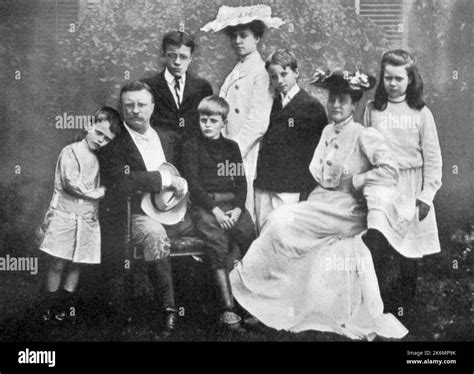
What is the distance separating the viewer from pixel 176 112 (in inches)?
353

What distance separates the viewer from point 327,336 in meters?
9.02

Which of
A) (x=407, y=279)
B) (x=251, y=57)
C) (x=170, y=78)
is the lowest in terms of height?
(x=407, y=279)

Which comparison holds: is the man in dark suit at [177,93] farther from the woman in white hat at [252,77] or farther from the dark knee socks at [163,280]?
the dark knee socks at [163,280]

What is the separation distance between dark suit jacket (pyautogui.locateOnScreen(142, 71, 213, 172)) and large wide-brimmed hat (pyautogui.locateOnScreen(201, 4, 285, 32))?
1.33ft

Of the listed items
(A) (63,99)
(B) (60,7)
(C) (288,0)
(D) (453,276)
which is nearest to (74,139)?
(A) (63,99)

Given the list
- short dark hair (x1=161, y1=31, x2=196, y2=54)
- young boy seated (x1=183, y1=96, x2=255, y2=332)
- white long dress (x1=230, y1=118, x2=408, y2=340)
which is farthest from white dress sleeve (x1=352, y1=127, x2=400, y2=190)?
short dark hair (x1=161, y1=31, x2=196, y2=54)

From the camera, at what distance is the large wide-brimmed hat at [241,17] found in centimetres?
899

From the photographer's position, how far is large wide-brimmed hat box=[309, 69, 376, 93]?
8961mm

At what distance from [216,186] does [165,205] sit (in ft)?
1.25

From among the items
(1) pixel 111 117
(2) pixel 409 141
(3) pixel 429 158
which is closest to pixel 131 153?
(1) pixel 111 117

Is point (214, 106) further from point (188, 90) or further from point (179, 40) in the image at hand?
point (179, 40)

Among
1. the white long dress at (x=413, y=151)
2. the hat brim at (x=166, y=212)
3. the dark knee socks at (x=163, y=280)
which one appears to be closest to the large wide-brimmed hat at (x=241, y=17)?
the white long dress at (x=413, y=151)

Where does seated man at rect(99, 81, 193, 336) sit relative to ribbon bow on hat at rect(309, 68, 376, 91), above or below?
below

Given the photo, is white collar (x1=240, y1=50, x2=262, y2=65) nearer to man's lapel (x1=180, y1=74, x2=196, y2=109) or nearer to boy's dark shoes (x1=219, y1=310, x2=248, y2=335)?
man's lapel (x1=180, y1=74, x2=196, y2=109)
